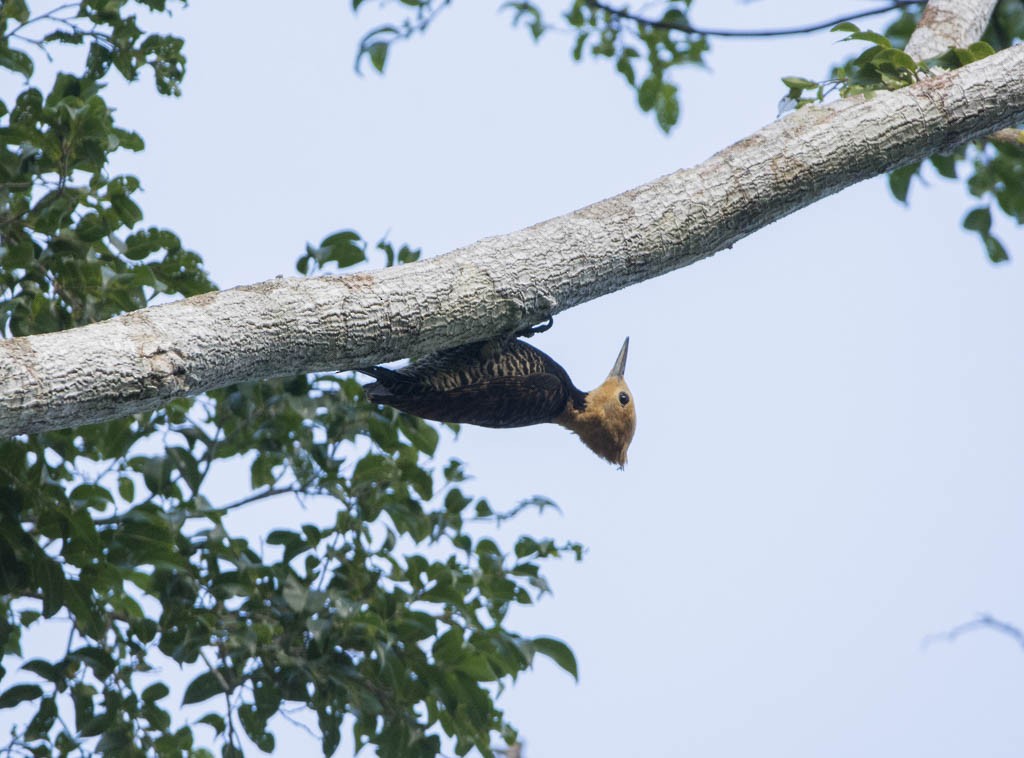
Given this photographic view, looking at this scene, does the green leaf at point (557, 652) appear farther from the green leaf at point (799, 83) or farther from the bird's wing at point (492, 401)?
the green leaf at point (799, 83)

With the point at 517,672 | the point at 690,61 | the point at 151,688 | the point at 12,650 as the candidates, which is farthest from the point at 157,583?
the point at 690,61

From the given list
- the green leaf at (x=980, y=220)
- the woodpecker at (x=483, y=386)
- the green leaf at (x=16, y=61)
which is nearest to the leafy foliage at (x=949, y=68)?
the green leaf at (x=980, y=220)

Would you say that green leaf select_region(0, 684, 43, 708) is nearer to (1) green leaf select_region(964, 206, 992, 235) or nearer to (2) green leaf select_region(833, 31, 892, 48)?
(2) green leaf select_region(833, 31, 892, 48)

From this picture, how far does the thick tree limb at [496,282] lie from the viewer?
6.98 feet

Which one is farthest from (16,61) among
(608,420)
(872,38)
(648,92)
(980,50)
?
(648,92)

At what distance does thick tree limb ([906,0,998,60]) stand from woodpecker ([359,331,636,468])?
1.68m

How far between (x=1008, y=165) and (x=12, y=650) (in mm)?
5334

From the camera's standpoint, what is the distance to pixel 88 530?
10.7 feet

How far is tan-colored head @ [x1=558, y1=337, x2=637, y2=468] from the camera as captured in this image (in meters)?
4.52

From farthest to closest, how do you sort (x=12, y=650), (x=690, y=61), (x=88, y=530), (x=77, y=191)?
(x=690, y=61)
(x=12, y=650)
(x=77, y=191)
(x=88, y=530)

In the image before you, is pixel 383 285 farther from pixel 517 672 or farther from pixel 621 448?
pixel 621 448

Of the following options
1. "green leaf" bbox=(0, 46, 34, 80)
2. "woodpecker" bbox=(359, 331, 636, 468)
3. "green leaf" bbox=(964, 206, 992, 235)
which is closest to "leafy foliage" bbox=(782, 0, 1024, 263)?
"green leaf" bbox=(964, 206, 992, 235)

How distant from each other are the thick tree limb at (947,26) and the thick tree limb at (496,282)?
29.2 inches

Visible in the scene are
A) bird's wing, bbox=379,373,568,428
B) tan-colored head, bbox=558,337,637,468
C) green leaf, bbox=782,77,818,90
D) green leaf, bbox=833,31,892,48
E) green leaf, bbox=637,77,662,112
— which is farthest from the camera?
green leaf, bbox=637,77,662,112
